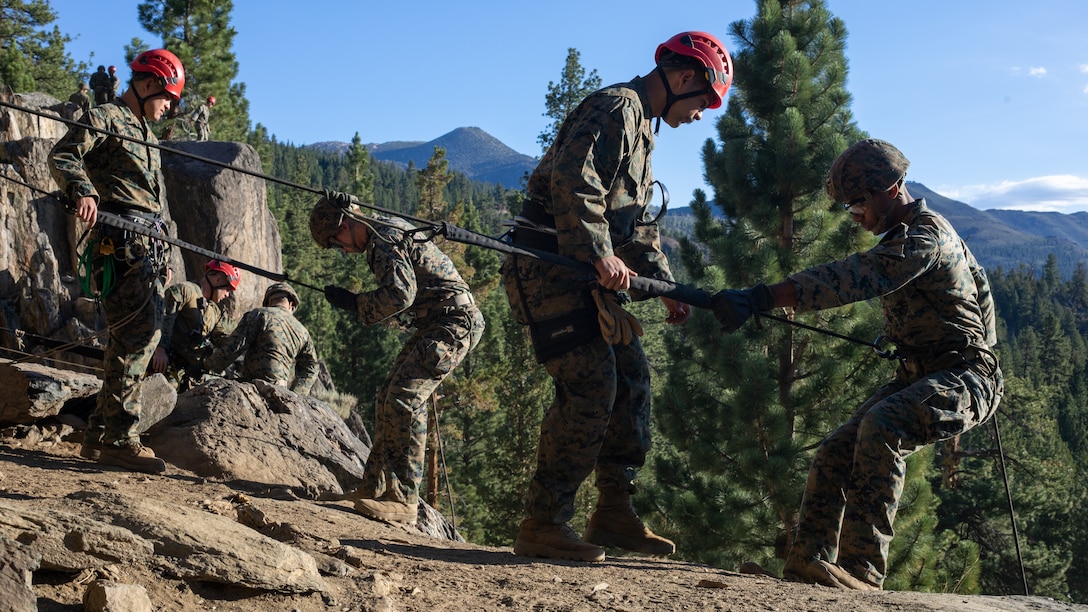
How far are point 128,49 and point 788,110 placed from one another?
26.3 metres

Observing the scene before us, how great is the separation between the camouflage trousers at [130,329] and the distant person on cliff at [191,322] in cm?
356

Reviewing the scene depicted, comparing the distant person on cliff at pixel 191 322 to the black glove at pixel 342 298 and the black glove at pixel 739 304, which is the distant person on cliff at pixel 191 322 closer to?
the black glove at pixel 342 298

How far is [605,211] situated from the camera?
182 inches

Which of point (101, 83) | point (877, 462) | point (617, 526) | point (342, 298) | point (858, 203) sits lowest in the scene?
point (617, 526)

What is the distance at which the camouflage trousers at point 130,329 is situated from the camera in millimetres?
5887

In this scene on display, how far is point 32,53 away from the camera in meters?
41.2

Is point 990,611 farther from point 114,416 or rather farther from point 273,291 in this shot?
point 273,291

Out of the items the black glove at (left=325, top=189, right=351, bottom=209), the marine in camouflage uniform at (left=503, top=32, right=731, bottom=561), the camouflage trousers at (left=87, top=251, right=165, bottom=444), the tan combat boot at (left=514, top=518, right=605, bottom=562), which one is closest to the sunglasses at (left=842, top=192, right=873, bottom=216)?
the marine in camouflage uniform at (left=503, top=32, right=731, bottom=561)

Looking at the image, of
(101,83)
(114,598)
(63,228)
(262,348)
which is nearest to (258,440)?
(262,348)

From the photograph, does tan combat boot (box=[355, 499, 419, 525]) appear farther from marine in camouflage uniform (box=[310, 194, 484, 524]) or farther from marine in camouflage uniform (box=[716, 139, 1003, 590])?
marine in camouflage uniform (box=[716, 139, 1003, 590])

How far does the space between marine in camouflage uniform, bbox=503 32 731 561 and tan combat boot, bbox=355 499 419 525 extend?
1.36 m

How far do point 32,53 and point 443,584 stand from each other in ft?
148

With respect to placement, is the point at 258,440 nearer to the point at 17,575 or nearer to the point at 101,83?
the point at 17,575

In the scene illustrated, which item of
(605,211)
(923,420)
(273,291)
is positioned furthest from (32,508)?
(273,291)
